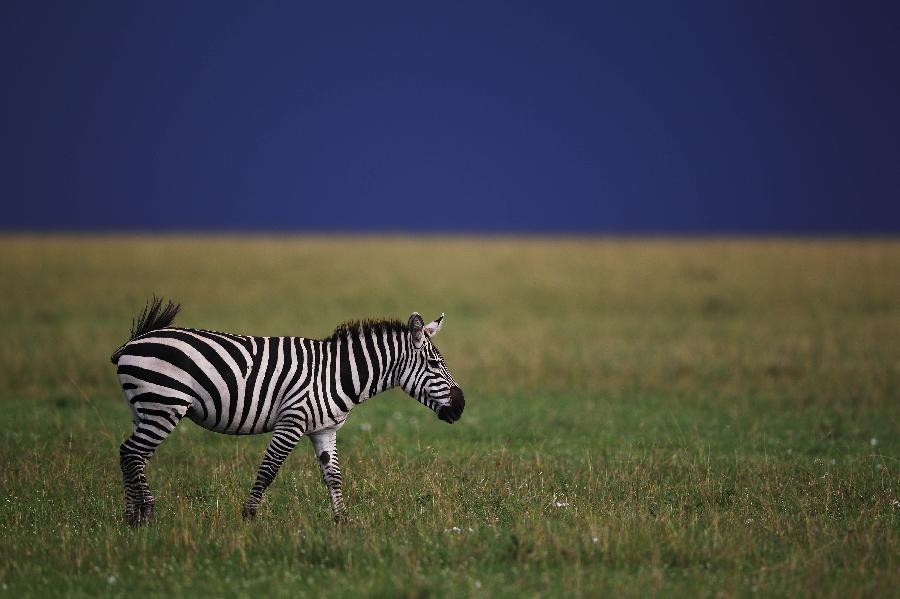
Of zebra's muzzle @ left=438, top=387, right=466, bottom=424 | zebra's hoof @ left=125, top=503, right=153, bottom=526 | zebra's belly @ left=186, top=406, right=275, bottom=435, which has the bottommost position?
zebra's hoof @ left=125, top=503, right=153, bottom=526

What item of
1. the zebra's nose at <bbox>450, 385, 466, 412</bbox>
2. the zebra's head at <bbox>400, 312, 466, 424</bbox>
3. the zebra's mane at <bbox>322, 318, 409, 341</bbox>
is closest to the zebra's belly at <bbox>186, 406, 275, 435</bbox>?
the zebra's mane at <bbox>322, 318, 409, 341</bbox>

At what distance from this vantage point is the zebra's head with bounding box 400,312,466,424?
881 cm

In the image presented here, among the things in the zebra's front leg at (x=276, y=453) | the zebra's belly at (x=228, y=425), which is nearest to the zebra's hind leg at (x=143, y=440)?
the zebra's belly at (x=228, y=425)

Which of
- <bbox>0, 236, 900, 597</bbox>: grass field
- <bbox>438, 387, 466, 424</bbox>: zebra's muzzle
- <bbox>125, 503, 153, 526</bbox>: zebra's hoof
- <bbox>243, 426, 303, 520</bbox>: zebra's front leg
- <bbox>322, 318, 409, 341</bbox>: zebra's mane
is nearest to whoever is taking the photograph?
<bbox>0, 236, 900, 597</bbox>: grass field

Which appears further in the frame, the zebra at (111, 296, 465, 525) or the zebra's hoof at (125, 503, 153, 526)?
the zebra's hoof at (125, 503, 153, 526)

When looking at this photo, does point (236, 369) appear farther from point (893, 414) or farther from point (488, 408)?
point (893, 414)

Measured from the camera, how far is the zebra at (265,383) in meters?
8.39

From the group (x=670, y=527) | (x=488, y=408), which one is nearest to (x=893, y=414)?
(x=488, y=408)

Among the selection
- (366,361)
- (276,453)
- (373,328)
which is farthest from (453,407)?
(276,453)

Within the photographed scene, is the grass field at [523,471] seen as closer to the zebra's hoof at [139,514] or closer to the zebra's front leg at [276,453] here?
the zebra's hoof at [139,514]

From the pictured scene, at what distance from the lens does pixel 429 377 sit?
29.2 ft

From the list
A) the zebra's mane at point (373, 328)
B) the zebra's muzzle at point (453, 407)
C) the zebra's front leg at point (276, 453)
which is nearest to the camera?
the zebra's front leg at point (276, 453)

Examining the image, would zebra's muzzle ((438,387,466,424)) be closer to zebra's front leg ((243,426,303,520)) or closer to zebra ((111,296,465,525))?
zebra ((111,296,465,525))

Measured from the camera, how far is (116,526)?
28.5 ft
